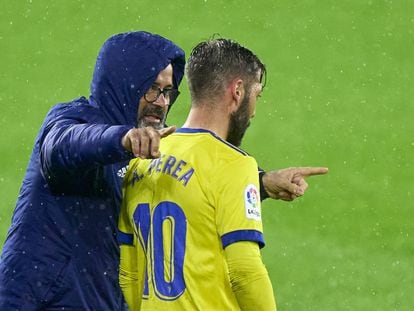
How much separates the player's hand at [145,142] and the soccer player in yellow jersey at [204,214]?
1.01 ft

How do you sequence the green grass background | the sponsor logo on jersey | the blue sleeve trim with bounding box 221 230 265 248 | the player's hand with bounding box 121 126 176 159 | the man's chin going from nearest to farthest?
the player's hand with bounding box 121 126 176 159, the blue sleeve trim with bounding box 221 230 265 248, the sponsor logo on jersey, the man's chin, the green grass background

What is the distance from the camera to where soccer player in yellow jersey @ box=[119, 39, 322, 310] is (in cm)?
293

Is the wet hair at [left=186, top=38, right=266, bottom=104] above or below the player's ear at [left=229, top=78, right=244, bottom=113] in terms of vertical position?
above

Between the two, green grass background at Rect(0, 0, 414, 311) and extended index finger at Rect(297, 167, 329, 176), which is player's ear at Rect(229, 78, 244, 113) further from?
A: green grass background at Rect(0, 0, 414, 311)

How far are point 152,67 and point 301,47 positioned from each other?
4926mm

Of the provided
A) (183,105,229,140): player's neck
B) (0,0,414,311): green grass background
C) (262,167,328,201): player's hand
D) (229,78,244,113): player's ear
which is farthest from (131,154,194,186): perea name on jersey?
(0,0,414,311): green grass background

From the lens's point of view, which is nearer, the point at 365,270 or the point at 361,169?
the point at 365,270

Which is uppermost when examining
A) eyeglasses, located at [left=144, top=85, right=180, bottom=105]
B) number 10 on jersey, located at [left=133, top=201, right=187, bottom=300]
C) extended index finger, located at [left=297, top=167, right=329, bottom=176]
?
eyeglasses, located at [left=144, top=85, right=180, bottom=105]

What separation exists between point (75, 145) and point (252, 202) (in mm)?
508

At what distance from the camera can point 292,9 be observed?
8.36 metres

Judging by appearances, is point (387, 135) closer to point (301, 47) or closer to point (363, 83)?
point (363, 83)

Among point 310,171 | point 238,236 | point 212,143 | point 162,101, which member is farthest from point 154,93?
point 238,236

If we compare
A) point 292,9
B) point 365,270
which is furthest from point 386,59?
point 365,270

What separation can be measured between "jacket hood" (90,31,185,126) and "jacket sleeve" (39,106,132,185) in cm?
18
